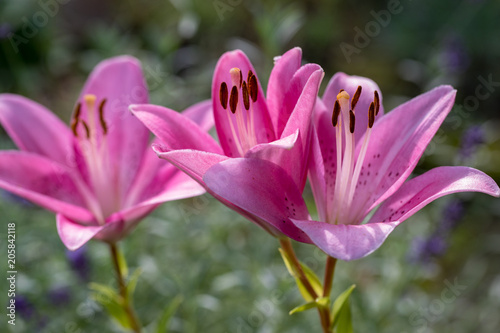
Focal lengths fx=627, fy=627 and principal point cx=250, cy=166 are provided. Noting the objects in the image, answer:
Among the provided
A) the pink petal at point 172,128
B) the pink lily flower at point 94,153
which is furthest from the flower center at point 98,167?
the pink petal at point 172,128

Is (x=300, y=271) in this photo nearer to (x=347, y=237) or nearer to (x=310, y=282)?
(x=310, y=282)

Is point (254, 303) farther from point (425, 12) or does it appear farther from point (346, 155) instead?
point (425, 12)

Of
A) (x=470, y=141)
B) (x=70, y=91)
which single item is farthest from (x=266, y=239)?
(x=70, y=91)

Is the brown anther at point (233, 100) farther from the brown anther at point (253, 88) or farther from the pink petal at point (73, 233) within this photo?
the pink petal at point (73, 233)

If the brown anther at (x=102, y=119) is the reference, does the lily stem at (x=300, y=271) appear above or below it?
below

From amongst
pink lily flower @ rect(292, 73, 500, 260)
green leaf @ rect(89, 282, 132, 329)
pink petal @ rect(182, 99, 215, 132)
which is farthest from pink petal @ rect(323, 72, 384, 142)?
green leaf @ rect(89, 282, 132, 329)

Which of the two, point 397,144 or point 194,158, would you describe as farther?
point 397,144

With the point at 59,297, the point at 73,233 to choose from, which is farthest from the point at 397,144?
the point at 59,297

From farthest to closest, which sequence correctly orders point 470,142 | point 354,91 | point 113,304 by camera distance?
point 470,142 < point 113,304 < point 354,91
